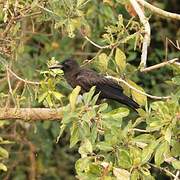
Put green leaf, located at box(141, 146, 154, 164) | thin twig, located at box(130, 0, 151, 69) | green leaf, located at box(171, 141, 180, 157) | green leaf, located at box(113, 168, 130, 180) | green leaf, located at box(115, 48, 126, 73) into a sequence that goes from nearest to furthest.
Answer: green leaf, located at box(113, 168, 130, 180) → green leaf, located at box(141, 146, 154, 164) → green leaf, located at box(171, 141, 180, 157) → thin twig, located at box(130, 0, 151, 69) → green leaf, located at box(115, 48, 126, 73)

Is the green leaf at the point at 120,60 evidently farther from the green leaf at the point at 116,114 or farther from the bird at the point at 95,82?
the green leaf at the point at 116,114

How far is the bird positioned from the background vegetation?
0.28 feet

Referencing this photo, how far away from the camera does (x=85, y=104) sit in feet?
12.6

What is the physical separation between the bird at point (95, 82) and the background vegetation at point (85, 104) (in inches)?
3.3

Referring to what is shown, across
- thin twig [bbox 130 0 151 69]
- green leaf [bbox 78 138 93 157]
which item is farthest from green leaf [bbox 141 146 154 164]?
thin twig [bbox 130 0 151 69]

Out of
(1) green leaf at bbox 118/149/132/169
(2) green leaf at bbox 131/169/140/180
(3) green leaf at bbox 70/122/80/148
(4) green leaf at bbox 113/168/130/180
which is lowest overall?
(2) green leaf at bbox 131/169/140/180

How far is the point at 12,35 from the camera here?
479 centimetres

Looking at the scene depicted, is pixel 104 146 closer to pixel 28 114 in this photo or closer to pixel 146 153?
pixel 146 153

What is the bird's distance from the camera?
5016 millimetres

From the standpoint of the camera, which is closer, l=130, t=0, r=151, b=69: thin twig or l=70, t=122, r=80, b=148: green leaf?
l=70, t=122, r=80, b=148: green leaf

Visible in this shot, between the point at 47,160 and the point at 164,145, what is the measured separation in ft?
12.0

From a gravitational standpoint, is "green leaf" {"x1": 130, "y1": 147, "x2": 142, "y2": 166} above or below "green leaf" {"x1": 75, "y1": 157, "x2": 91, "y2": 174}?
above

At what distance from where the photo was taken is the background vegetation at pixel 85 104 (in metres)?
3.82

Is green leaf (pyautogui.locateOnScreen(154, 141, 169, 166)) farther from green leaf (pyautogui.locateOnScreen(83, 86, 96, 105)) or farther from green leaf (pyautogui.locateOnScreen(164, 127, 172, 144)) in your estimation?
green leaf (pyautogui.locateOnScreen(83, 86, 96, 105))
